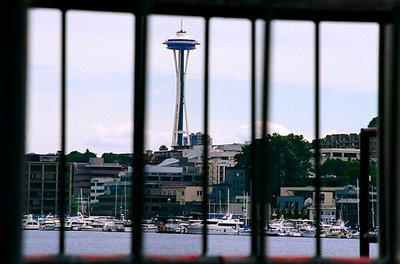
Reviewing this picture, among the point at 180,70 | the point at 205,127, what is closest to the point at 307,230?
the point at 180,70

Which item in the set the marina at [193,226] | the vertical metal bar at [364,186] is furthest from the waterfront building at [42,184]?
the vertical metal bar at [364,186]

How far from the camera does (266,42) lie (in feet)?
12.0

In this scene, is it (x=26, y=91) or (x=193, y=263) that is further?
(x=193, y=263)

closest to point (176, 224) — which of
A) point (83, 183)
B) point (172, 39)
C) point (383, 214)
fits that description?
point (83, 183)

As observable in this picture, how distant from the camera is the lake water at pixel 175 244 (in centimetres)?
7106

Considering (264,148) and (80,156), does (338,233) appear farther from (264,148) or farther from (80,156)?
(264,148)

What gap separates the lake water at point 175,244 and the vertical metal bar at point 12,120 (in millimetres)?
64676

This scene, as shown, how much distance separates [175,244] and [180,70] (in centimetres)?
5088

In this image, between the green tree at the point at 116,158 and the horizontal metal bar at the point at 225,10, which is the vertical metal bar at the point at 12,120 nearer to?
the horizontal metal bar at the point at 225,10

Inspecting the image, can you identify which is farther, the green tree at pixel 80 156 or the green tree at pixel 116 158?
the green tree at pixel 116 158

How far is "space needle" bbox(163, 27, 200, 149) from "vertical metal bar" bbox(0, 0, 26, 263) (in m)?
117

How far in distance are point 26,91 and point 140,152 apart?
0.36 m

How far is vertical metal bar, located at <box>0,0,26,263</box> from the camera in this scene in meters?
3.25

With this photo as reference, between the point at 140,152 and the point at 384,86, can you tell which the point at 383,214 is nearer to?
the point at 384,86
